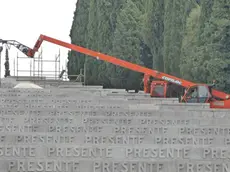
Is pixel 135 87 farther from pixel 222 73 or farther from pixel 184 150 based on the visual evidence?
pixel 184 150

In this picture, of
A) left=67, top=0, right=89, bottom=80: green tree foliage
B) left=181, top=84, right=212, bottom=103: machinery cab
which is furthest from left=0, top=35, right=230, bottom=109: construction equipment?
left=67, top=0, right=89, bottom=80: green tree foliage

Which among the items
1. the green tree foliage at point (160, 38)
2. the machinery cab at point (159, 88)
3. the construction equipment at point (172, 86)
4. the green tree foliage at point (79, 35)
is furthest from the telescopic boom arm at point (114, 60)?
the green tree foliage at point (79, 35)

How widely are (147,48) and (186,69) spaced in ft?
39.7

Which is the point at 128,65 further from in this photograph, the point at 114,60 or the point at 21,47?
the point at 21,47

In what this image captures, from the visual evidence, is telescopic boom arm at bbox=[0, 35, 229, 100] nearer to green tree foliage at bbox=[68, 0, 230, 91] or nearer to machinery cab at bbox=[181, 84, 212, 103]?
machinery cab at bbox=[181, 84, 212, 103]

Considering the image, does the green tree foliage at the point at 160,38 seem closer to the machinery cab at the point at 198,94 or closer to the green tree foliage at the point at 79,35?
the green tree foliage at the point at 79,35

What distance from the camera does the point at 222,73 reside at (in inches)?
1172

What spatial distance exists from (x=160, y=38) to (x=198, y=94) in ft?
51.6

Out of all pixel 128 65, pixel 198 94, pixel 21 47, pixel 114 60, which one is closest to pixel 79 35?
pixel 21 47

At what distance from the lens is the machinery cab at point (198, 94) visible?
27.1 meters

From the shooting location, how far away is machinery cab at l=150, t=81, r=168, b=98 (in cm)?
3147

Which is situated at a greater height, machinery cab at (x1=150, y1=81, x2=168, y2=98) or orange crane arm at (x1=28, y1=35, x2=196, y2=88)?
orange crane arm at (x1=28, y1=35, x2=196, y2=88)

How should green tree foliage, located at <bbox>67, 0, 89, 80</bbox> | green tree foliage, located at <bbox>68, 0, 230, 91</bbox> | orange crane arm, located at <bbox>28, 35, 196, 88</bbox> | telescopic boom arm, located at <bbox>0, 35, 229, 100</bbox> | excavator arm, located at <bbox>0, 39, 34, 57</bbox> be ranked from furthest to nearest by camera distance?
green tree foliage, located at <bbox>67, 0, 89, 80</bbox> < excavator arm, located at <bbox>0, 39, 34, 57</bbox> < green tree foliage, located at <bbox>68, 0, 230, 91</bbox> < orange crane arm, located at <bbox>28, 35, 196, 88</bbox> < telescopic boom arm, located at <bbox>0, 35, 229, 100</bbox>

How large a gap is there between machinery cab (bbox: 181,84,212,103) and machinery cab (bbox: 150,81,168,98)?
3599 millimetres
